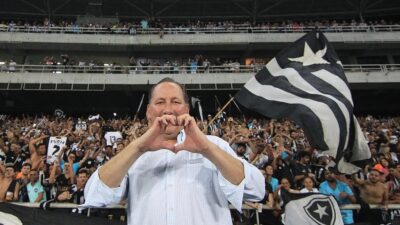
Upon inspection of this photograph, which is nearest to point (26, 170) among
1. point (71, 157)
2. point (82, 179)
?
Result: point (71, 157)

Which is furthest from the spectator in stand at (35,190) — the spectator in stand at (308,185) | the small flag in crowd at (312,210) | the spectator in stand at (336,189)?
the spectator in stand at (336,189)

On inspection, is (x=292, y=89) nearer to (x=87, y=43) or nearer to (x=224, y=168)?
(x=224, y=168)

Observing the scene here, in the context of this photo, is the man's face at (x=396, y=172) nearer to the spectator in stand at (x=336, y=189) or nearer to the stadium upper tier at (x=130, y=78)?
the spectator in stand at (x=336, y=189)

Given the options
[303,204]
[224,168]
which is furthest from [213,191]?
[303,204]

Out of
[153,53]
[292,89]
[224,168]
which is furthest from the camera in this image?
[153,53]

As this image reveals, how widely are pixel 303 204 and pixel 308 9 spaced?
24513 mm

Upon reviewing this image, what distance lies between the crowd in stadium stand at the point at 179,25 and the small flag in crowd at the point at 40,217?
20.6 m

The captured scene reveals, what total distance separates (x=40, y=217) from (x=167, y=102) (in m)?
3.26

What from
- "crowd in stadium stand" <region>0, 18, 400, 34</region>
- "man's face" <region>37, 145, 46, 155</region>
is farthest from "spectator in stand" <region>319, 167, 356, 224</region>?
"crowd in stadium stand" <region>0, 18, 400, 34</region>

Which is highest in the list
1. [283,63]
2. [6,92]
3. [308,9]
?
[308,9]

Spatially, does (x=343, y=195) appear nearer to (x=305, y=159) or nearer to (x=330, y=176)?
(x=330, y=176)

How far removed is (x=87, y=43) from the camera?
23469 millimetres

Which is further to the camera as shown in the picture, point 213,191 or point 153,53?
point 153,53

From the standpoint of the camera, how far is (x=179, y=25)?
27.2 m
